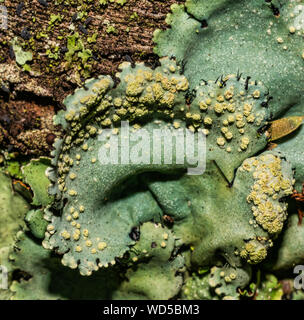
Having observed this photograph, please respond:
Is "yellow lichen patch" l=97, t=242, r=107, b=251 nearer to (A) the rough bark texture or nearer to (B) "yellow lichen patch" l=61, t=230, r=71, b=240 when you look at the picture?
(B) "yellow lichen patch" l=61, t=230, r=71, b=240

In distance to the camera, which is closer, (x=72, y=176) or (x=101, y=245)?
(x=72, y=176)

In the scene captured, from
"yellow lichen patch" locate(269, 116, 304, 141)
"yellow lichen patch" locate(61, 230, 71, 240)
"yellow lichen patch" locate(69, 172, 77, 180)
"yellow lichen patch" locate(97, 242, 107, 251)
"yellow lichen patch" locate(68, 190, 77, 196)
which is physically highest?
"yellow lichen patch" locate(269, 116, 304, 141)

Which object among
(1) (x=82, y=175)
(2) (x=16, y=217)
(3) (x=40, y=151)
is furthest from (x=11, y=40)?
(2) (x=16, y=217)

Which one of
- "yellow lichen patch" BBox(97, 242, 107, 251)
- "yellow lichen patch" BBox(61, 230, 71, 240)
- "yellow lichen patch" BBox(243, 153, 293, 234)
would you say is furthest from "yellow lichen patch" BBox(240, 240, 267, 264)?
"yellow lichen patch" BBox(61, 230, 71, 240)

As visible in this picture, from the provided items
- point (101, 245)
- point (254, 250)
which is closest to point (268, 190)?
point (254, 250)

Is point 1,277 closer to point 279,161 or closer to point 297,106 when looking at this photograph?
point 279,161

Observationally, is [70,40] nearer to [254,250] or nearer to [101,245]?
[101,245]
